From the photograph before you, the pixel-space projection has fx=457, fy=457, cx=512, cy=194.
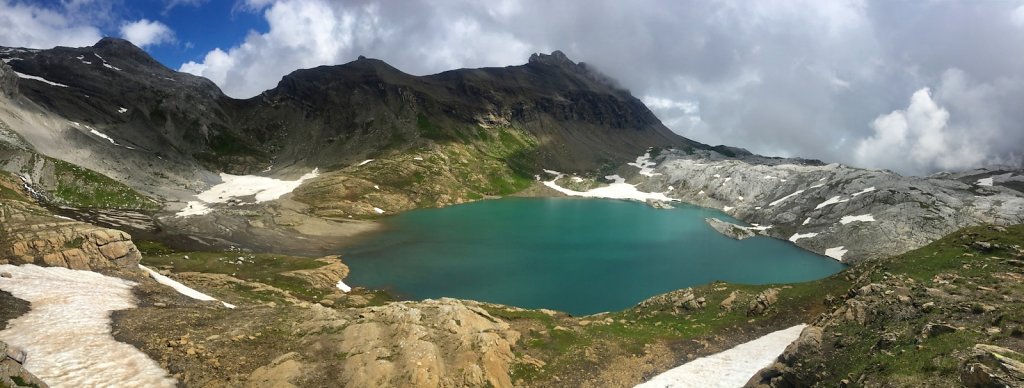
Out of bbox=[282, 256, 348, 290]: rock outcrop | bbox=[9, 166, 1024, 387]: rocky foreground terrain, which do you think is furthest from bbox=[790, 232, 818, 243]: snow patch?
bbox=[282, 256, 348, 290]: rock outcrop

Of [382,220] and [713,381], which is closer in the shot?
[713,381]

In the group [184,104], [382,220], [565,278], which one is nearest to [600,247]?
[565,278]

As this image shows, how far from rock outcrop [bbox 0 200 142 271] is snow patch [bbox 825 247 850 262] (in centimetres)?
11941

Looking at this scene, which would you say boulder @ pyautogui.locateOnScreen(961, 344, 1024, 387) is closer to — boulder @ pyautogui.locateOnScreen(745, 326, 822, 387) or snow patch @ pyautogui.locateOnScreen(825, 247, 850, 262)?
boulder @ pyautogui.locateOnScreen(745, 326, 822, 387)

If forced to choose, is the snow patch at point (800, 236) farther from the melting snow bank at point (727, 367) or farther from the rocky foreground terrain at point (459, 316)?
the melting snow bank at point (727, 367)

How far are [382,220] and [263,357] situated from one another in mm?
107193

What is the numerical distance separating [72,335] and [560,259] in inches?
2724

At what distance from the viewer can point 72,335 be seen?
19.8 metres

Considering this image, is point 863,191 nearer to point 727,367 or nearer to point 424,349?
point 727,367

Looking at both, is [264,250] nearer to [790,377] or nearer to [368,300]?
[368,300]

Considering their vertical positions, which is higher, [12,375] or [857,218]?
[857,218]

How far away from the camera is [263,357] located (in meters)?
21.2

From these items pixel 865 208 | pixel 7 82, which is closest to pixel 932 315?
pixel 865 208

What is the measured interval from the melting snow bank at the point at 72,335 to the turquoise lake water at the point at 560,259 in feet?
128
